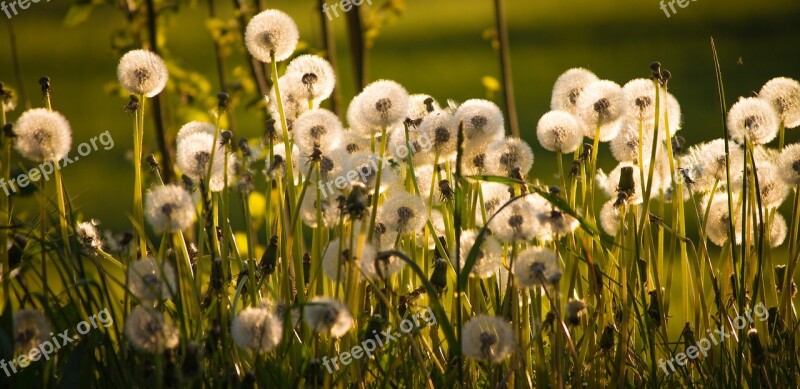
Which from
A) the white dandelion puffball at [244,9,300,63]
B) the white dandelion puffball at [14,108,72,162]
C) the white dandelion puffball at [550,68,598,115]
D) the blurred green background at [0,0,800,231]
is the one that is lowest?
the white dandelion puffball at [14,108,72,162]

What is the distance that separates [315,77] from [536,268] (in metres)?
0.63

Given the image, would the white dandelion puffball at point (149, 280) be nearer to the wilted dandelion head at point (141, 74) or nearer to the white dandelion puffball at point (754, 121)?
the wilted dandelion head at point (141, 74)

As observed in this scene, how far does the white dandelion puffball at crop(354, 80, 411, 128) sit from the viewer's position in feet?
5.17

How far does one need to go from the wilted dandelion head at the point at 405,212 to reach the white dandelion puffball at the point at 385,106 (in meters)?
0.15

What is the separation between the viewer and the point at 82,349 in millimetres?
1368

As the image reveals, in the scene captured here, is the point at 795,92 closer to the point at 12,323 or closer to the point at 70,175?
the point at 12,323

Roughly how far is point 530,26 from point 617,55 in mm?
3000

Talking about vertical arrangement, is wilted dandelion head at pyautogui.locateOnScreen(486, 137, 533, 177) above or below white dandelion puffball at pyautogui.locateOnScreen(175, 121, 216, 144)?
below

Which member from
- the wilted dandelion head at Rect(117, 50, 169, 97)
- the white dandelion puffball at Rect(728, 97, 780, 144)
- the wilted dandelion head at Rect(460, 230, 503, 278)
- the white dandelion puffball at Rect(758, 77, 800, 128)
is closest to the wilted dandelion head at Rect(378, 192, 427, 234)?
the wilted dandelion head at Rect(460, 230, 503, 278)

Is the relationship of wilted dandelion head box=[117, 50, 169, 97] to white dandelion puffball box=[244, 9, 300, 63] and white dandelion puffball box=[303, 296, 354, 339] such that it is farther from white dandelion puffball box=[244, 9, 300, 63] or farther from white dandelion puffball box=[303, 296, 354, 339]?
white dandelion puffball box=[303, 296, 354, 339]

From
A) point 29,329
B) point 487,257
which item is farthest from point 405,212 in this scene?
point 29,329

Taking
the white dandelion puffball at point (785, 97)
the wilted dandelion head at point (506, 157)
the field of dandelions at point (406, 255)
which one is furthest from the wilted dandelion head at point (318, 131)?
the white dandelion puffball at point (785, 97)

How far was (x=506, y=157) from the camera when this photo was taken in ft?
5.23

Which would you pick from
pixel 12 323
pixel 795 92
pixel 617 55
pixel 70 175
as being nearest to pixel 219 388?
pixel 12 323
